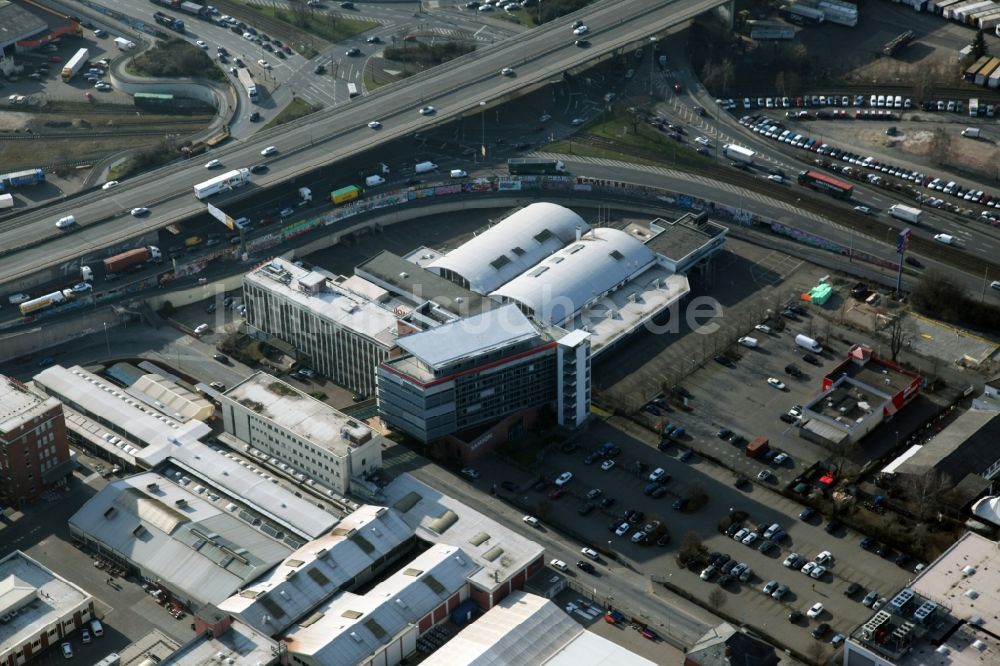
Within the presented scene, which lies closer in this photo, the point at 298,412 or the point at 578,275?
the point at 298,412

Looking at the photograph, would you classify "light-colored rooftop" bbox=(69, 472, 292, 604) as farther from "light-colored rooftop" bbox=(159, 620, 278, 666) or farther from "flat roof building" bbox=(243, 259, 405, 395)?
"flat roof building" bbox=(243, 259, 405, 395)

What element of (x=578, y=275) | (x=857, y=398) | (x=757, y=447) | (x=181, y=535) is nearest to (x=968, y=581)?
(x=757, y=447)

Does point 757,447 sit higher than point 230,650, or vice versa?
point 230,650

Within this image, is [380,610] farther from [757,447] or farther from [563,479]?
[757,447]

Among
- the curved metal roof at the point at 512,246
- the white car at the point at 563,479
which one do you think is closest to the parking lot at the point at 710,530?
the white car at the point at 563,479

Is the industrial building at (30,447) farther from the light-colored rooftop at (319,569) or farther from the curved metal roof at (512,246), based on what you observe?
the curved metal roof at (512,246)

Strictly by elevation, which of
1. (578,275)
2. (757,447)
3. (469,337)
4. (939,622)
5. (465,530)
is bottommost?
(757,447)

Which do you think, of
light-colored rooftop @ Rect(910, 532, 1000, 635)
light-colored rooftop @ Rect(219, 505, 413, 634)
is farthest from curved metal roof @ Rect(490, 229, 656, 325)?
light-colored rooftop @ Rect(910, 532, 1000, 635)
